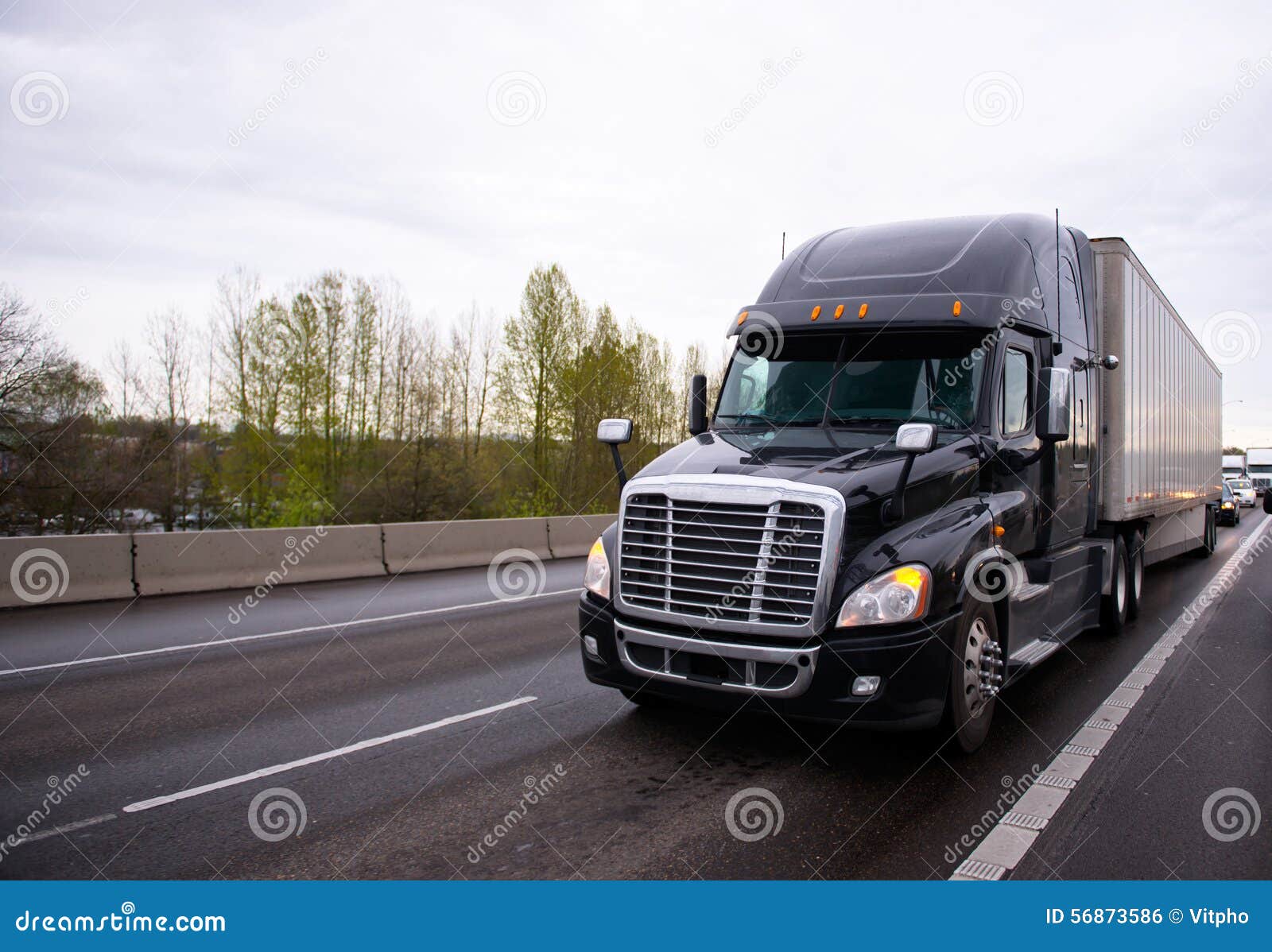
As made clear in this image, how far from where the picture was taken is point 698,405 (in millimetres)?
7066

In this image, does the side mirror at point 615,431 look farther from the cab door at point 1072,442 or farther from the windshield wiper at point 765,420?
the cab door at point 1072,442

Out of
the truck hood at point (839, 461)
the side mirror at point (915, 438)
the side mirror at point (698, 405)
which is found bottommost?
the truck hood at point (839, 461)

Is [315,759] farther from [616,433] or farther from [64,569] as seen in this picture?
[64,569]

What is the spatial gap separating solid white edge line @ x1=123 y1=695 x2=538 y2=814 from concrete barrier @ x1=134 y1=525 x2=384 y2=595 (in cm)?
812

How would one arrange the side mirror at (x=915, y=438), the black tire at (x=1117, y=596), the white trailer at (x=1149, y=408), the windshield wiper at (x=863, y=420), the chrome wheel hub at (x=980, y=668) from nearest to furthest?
the side mirror at (x=915, y=438), the chrome wheel hub at (x=980, y=668), the windshield wiper at (x=863, y=420), the white trailer at (x=1149, y=408), the black tire at (x=1117, y=596)

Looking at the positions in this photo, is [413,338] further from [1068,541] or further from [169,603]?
[1068,541]

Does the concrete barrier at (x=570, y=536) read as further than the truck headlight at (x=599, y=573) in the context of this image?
Yes

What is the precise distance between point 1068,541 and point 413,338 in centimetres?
4168

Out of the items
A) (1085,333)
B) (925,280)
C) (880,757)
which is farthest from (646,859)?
(1085,333)

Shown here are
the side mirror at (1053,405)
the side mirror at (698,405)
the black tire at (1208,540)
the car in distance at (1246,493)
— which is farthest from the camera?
the car in distance at (1246,493)

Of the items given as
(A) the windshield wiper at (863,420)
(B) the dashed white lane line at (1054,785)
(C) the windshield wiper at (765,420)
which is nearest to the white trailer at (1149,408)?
(B) the dashed white lane line at (1054,785)

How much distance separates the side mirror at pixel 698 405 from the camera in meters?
7.02

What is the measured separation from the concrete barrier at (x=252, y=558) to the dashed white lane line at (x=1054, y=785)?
36.9 ft

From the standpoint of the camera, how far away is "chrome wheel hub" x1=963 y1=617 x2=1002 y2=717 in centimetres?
525
